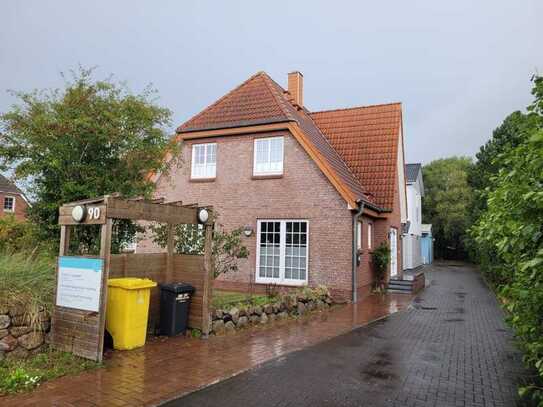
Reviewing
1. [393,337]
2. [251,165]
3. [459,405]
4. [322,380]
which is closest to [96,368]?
[322,380]

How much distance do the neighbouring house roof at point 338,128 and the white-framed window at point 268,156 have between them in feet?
2.47

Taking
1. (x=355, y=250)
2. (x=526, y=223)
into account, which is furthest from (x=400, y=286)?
(x=526, y=223)

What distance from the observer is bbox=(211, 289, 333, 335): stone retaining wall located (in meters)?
9.08

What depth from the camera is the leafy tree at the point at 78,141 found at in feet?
29.6

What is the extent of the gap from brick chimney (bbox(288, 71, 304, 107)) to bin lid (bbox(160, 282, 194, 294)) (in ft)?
43.0

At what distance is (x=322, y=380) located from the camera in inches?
240

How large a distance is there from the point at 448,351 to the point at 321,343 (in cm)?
235

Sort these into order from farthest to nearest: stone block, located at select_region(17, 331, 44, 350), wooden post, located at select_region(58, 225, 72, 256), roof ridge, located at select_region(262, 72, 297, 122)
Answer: roof ridge, located at select_region(262, 72, 297, 122), wooden post, located at select_region(58, 225, 72, 256), stone block, located at select_region(17, 331, 44, 350)

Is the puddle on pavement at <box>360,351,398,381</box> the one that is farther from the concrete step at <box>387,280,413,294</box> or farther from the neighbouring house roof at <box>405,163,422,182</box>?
the neighbouring house roof at <box>405,163,422,182</box>

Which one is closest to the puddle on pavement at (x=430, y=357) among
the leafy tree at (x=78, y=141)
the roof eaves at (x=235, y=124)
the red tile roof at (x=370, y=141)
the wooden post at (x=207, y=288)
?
the wooden post at (x=207, y=288)

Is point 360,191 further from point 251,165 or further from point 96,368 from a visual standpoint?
point 96,368

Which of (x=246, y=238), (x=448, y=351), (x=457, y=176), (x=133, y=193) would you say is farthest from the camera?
(x=457, y=176)

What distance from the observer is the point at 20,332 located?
640 cm

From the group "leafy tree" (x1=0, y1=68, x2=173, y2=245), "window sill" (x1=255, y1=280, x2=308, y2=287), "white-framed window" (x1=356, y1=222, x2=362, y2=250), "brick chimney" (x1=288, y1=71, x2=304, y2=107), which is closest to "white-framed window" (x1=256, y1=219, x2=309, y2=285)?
"window sill" (x1=255, y1=280, x2=308, y2=287)
